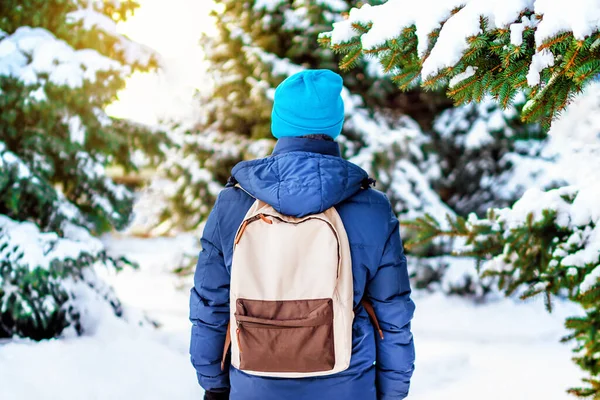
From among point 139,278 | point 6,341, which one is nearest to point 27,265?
point 6,341

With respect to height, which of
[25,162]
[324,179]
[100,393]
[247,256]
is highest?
[25,162]

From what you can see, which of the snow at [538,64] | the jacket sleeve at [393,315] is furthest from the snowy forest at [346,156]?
the jacket sleeve at [393,315]

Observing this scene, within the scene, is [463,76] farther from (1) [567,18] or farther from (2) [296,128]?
(2) [296,128]

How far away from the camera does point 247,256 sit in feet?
5.58

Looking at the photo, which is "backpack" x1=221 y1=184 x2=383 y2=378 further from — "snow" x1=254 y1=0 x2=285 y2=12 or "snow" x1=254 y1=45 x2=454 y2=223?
"snow" x1=254 y1=0 x2=285 y2=12

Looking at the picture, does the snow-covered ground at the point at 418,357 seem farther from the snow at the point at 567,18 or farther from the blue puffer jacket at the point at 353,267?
the snow at the point at 567,18

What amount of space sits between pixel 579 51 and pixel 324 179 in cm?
85

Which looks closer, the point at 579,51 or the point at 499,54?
the point at 579,51

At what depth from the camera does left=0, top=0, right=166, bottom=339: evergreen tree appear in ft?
12.5

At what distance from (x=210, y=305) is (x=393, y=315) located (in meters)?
0.64

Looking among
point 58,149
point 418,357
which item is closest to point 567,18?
point 58,149

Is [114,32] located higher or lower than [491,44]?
higher

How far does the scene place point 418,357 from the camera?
16.5ft

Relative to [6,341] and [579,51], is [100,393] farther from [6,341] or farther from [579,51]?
[579,51]
